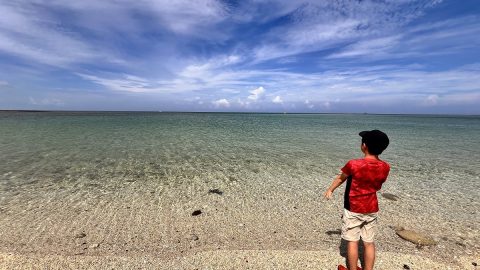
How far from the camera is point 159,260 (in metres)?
4.69

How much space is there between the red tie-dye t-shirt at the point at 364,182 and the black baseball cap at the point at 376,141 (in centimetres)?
18

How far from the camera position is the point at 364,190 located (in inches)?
160

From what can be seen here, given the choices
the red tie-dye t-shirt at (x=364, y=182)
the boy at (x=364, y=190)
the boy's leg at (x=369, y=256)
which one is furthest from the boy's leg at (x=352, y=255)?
the red tie-dye t-shirt at (x=364, y=182)

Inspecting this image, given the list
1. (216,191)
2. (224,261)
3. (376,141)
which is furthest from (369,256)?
(216,191)

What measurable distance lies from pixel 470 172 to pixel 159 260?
14375mm

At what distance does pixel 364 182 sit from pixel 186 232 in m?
3.88

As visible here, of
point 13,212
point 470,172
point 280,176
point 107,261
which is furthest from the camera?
point 470,172

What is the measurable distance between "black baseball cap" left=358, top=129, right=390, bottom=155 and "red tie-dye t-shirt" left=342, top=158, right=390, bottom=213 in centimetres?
18

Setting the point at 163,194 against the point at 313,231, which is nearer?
the point at 313,231

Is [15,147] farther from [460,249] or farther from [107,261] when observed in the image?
[460,249]

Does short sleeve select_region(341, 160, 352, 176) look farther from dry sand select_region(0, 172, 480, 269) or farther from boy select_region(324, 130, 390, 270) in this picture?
dry sand select_region(0, 172, 480, 269)

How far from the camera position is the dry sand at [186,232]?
4648 mm

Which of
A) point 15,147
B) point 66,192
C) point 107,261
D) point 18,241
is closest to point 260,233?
point 107,261

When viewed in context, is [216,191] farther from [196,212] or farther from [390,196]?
[390,196]
